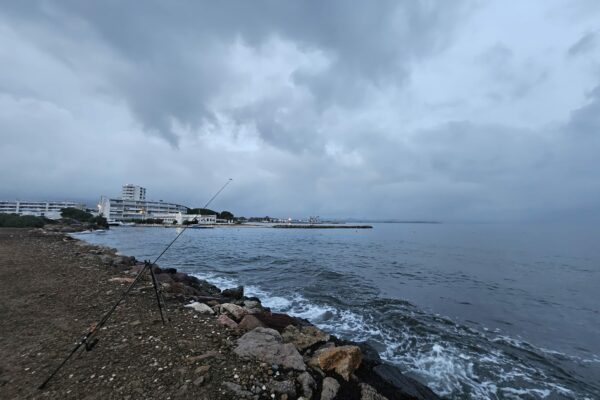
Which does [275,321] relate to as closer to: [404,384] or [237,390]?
[404,384]

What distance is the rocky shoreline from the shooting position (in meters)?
4.34

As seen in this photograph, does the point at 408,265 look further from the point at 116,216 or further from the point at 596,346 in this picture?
the point at 116,216

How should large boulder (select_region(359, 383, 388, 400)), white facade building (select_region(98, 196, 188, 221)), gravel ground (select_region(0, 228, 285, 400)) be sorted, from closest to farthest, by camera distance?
gravel ground (select_region(0, 228, 285, 400)), large boulder (select_region(359, 383, 388, 400)), white facade building (select_region(98, 196, 188, 221))

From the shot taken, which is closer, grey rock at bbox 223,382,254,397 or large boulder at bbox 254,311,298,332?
grey rock at bbox 223,382,254,397

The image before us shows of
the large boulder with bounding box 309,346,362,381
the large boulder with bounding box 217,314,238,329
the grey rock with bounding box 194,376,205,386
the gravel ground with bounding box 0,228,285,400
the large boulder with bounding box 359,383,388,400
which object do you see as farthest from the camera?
the large boulder with bounding box 217,314,238,329

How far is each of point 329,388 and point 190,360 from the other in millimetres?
2498

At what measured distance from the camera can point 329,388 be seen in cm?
477

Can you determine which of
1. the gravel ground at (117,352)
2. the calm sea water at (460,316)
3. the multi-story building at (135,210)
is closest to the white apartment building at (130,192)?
the multi-story building at (135,210)

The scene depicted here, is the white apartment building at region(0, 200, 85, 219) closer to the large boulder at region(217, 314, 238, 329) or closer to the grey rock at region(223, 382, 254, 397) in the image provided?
the large boulder at region(217, 314, 238, 329)

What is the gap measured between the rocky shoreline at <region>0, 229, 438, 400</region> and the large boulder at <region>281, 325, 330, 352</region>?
3 centimetres

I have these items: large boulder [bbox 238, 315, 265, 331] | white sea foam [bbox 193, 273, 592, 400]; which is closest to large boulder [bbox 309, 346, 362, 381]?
large boulder [bbox 238, 315, 265, 331]

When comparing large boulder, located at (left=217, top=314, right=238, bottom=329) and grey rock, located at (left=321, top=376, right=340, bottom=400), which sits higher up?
large boulder, located at (left=217, top=314, right=238, bottom=329)

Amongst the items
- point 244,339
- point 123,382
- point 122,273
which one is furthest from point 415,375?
point 122,273

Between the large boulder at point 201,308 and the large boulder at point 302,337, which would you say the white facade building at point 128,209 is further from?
the large boulder at point 302,337
